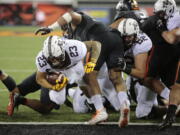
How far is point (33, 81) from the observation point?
550 cm

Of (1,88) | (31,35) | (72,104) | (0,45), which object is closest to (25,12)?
(31,35)

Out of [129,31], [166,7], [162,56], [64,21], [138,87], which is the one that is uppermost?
[166,7]

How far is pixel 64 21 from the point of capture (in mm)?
5125

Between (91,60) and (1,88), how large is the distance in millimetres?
2495

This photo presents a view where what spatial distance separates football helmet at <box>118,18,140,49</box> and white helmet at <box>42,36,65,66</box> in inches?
32.4

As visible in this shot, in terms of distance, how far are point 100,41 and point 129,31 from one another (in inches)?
14.2

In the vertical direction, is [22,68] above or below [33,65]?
above

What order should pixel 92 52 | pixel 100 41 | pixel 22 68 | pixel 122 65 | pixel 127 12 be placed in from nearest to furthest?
pixel 122 65, pixel 92 52, pixel 100 41, pixel 127 12, pixel 22 68

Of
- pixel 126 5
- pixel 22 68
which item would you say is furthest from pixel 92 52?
pixel 22 68

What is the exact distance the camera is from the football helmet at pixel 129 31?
16.8ft

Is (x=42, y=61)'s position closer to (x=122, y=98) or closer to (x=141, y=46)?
(x=122, y=98)

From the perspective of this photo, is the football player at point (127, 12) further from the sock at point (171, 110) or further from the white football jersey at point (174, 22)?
the sock at point (171, 110)

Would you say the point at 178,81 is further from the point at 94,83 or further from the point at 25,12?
the point at 25,12

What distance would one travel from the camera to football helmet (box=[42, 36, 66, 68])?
458 centimetres
